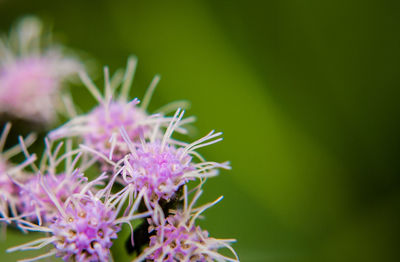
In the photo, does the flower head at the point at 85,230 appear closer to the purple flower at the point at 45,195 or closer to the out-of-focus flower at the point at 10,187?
the purple flower at the point at 45,195

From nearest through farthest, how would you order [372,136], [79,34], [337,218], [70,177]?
[70,177] → [337,218] → [372,136] → [79,34]

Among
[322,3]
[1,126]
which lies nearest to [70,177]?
[1,126]

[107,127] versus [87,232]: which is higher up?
[107,127]

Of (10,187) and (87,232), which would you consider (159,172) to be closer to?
(87,232)

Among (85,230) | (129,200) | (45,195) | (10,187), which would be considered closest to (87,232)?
(85,230)

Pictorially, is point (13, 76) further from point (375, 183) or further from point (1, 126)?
point (375, 183)

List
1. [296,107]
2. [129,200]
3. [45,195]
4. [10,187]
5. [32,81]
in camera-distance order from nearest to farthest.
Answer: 1. [129,200]
2. [45,195]
3. [10,187]
4. [32,81]
5. [296,107]

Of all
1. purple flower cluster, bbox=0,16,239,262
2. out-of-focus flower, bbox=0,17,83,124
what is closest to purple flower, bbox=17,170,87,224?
purple flower cluster, bbox=0,16,239,262
